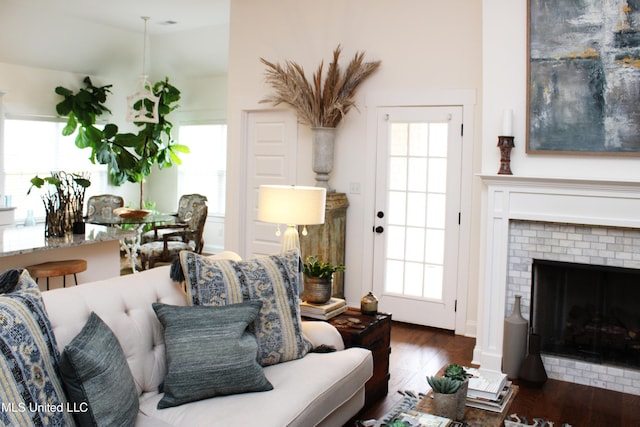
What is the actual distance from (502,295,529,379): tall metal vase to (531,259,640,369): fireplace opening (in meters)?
0.18

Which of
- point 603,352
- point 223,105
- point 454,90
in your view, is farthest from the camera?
point 223,105

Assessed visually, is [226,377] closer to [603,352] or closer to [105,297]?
[105,297]

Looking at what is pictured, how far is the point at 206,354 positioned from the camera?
231 centimetres

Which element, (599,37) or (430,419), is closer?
(430,419)

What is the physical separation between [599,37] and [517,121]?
702 millimetres

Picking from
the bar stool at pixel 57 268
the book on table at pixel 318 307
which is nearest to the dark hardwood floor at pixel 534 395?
the book on table at pixel 318 307

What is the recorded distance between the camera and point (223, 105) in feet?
26.7

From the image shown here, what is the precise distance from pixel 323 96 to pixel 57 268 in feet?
8.61

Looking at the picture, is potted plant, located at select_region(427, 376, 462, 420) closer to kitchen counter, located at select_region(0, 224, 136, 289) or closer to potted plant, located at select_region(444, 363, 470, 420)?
potted plant, located at select_region(444, 363, 470, 420)

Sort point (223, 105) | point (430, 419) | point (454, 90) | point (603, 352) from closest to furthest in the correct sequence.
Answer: point (430, 419) → point (603, 352) → point (454, 90) → point (223, 105)

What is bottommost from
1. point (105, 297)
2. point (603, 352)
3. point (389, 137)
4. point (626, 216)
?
point (603, 352)

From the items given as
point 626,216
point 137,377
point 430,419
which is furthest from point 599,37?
point 137,377

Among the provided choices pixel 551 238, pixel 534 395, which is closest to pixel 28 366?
pixel 534 395

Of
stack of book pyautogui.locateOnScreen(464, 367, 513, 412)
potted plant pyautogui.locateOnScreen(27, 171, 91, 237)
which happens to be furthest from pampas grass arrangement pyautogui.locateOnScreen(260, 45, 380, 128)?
stack of book pyautogui.locateOnScreen(464, 367, 513, 412)
